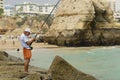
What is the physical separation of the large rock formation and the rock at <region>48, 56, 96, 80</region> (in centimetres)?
4550

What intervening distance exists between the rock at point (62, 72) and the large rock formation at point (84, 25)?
45500mm

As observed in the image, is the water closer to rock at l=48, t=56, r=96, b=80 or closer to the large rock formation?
rock at l=48, t=56, r=96, b=80

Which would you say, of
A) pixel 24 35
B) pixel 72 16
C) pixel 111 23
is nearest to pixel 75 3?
pixel 72 16

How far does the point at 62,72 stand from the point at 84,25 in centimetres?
4648

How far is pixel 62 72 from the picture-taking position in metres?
10.1

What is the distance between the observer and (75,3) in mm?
60281

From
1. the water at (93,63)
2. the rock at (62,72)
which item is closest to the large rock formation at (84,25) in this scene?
the water at (93,63)

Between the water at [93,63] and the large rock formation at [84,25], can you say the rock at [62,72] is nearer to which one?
the water at [93,63]

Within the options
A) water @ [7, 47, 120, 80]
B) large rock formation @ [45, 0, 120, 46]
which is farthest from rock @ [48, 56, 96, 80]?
large rock formation @ [45, 0, 120, 46]

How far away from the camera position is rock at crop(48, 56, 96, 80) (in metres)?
9.96

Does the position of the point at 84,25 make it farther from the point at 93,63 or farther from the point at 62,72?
the point at 62,72

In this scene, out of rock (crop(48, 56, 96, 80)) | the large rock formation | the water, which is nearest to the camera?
rock (crop(48, 56, 96, 80))

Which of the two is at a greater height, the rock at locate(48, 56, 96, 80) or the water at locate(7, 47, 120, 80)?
the rock at locate(48, 56, 96, 80)

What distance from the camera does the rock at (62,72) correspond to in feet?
32.7
